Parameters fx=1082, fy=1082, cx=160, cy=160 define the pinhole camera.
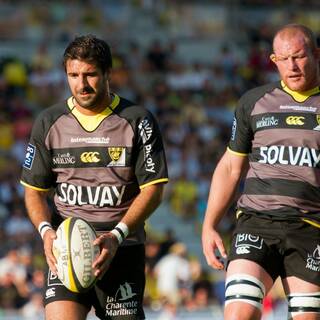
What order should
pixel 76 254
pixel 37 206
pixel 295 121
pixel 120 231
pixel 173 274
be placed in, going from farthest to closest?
1. pixel 173 274
2. pixel 37 206
3. pixel 295 121
4. pixel 120 231
5. pixel 76 254

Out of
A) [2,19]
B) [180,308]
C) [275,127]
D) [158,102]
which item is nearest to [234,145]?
[275,127]

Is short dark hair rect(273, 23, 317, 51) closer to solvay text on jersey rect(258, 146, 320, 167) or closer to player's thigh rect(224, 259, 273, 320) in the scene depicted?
solvay text on jersey rect(258, 146, 320, 167)

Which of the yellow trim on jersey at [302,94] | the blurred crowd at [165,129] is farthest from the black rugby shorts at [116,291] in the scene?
the blurred crowd at [165,129]

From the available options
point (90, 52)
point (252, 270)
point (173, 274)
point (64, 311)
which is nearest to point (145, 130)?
point (90, 52)

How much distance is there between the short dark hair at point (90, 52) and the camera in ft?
23.2

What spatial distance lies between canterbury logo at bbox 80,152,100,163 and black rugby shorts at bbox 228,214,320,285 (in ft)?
3.58

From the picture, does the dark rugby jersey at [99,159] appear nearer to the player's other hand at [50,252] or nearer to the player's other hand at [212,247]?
the player's other hand at [50,252]

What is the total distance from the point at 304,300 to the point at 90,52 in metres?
2.12

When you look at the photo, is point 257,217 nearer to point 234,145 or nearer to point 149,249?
point 234,145

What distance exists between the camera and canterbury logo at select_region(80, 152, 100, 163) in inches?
286

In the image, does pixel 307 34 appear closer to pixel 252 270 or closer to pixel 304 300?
pixel 252 270

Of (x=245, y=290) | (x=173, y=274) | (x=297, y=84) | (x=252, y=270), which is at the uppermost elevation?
(x=297, y=84)

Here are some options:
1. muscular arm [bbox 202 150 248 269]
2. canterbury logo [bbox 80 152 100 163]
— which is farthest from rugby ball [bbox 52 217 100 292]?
muscular arm [bbox 202 150 248 269]

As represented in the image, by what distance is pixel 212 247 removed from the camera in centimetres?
716
